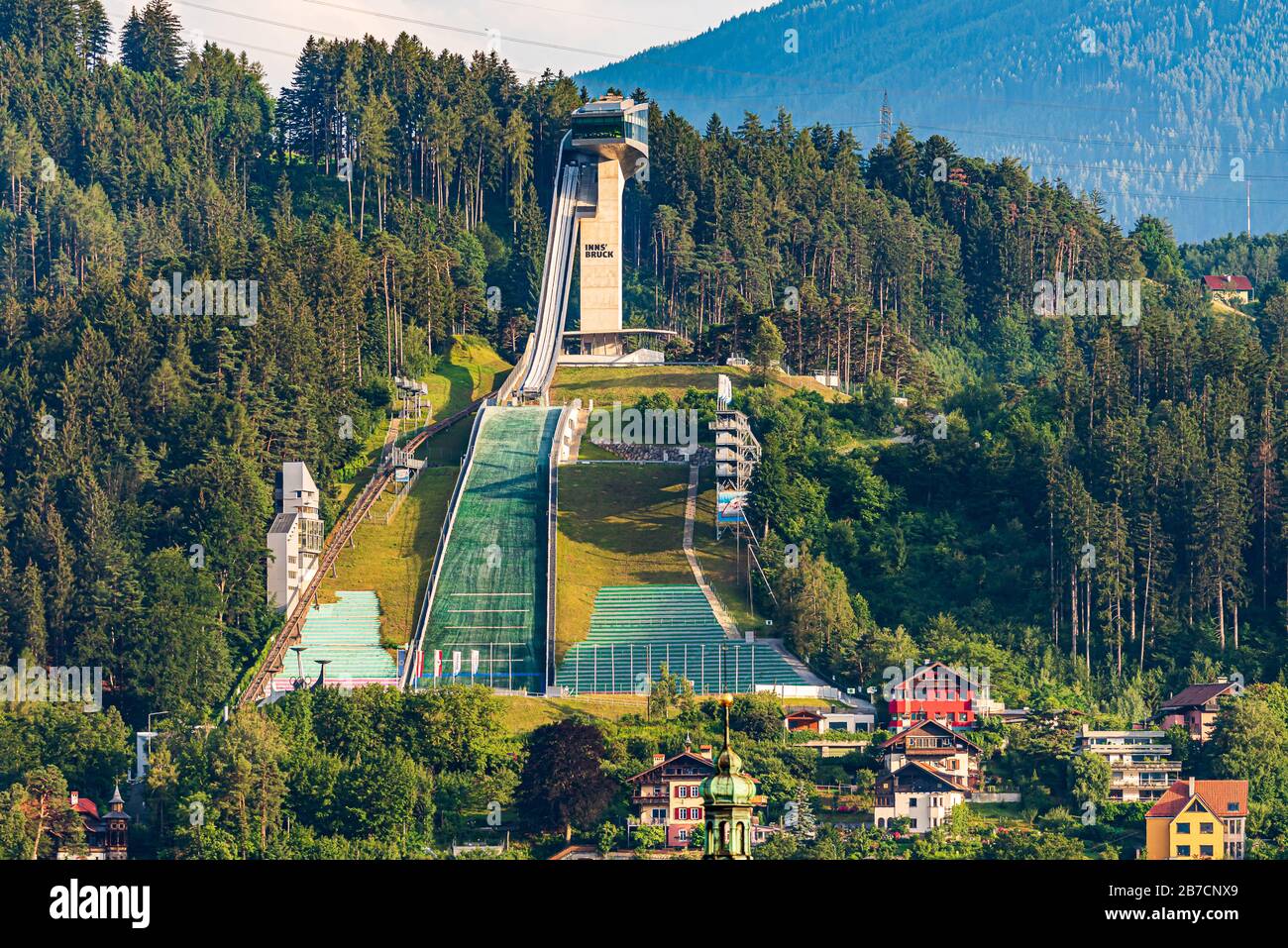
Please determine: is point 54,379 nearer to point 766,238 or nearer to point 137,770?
point 137,770

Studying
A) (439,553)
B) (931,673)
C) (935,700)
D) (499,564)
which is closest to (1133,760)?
(935,700)

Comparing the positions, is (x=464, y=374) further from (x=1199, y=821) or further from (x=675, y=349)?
(x=1199, y=821)

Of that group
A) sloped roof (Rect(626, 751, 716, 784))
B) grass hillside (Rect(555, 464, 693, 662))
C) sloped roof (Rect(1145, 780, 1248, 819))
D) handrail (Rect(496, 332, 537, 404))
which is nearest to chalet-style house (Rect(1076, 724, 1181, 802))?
sloped roof (Rect(1145, 780, 1248, 819))

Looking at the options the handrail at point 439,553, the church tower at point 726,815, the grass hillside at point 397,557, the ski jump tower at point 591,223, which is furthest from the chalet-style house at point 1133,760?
the church tower at point 726,815

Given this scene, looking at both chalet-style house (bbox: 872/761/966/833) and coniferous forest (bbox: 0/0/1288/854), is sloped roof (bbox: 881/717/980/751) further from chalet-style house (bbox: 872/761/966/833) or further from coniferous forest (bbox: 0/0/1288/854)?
coniferous forest (bbox: 0/0/1288/854)

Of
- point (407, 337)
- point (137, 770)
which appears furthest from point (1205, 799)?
point (407, 337)
